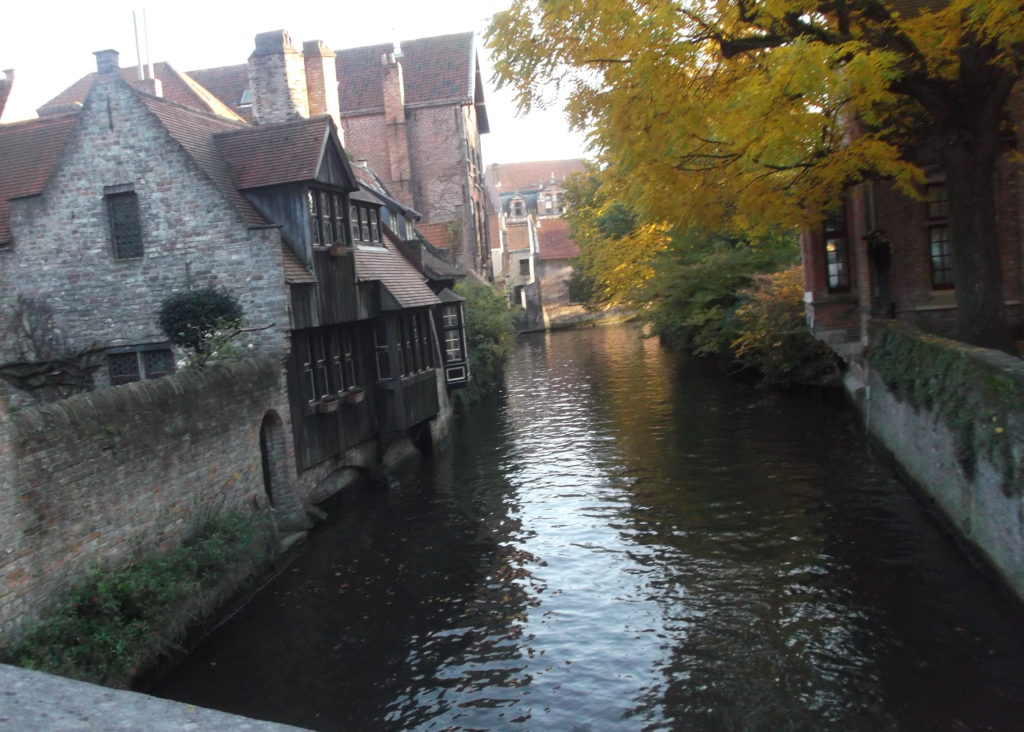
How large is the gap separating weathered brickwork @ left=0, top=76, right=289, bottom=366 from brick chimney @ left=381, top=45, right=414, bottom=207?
24583 millimetres

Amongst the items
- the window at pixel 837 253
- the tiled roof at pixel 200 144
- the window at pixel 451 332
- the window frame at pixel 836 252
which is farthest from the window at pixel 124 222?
the window at pixel 837 253

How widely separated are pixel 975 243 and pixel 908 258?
19.2 ft

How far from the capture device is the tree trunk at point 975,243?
43.9 ft

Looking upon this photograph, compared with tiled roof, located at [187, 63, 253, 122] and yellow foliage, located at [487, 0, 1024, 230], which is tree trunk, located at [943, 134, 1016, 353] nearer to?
yellow foliage, located at [487, 0, 1024, 230]

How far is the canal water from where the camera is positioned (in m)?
9.10

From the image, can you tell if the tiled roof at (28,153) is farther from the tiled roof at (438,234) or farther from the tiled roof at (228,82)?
the tiled roof at (228,82)

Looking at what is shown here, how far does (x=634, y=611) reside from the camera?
11547mm

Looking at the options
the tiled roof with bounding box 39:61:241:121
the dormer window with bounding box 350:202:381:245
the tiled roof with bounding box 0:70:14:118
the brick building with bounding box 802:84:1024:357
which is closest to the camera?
the brick building with bounding box 802:84:1024:357

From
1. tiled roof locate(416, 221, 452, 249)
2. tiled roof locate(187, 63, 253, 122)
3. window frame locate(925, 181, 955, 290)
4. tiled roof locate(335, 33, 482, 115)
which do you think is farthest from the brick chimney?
window frame locate(925, 181, 955, 290)

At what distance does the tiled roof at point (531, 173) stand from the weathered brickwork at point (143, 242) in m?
94.9

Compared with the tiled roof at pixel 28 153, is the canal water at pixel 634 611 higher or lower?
lower

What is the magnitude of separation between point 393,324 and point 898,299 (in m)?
10.6

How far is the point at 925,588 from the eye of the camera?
37.3ft

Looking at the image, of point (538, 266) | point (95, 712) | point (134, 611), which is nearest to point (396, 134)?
point (538, 266)
